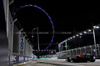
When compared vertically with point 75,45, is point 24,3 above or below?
above

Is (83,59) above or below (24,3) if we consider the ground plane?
below

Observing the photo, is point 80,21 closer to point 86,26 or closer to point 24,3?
point 86,26

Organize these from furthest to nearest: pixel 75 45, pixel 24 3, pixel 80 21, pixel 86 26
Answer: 1. pixel 75 45
2. pixel 86 26
3. pixel 80 21
4. pixel 24 3

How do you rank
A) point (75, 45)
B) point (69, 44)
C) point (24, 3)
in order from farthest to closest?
point (69, 44) → point (75, 45) → point (24, 3)

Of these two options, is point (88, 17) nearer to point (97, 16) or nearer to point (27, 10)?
point (97, 16)

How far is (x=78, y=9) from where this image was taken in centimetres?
2197

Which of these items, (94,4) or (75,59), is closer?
(75,59)

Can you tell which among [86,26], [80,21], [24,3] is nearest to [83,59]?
[24,3]

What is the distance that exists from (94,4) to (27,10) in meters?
9.94

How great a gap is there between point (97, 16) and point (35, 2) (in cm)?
1446

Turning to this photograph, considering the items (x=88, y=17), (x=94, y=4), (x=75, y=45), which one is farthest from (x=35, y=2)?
(x=75, y=45)

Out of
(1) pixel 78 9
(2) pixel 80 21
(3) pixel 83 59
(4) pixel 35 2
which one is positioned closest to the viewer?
(3) pixel 83 59

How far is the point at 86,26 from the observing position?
33.3 metres

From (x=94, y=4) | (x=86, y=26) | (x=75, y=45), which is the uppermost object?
(x=94, y=4)
